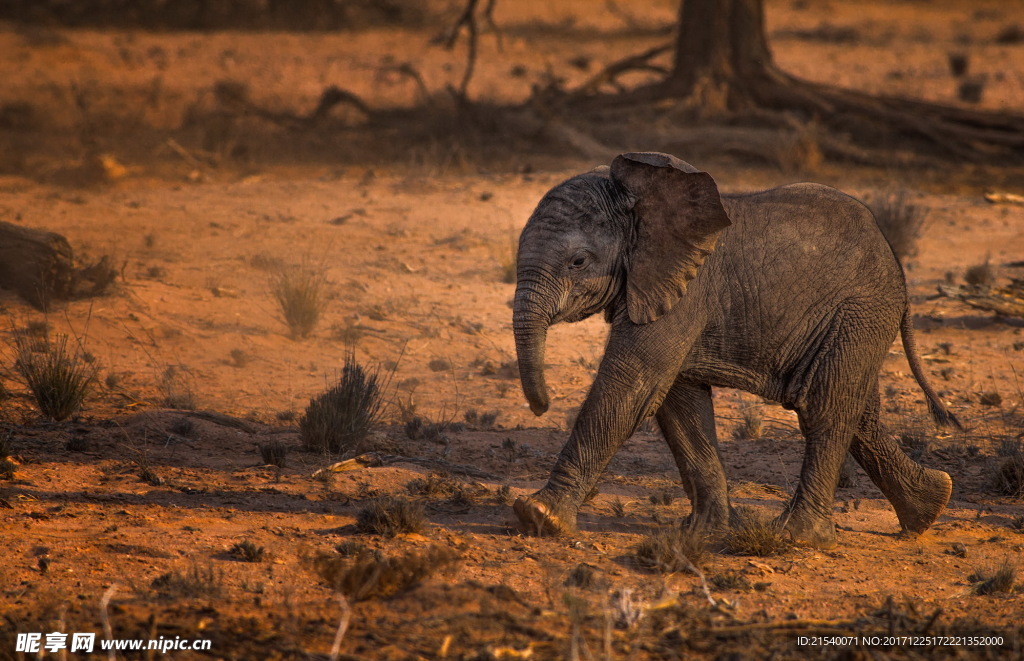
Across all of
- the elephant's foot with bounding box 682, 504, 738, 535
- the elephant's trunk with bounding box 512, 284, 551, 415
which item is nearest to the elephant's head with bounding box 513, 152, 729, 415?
the elephant's trunk with bounding box 512, 284, 551, 415

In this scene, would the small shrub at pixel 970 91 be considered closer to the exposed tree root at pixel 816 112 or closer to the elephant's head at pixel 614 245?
the exposed tree root at pixel 816 112

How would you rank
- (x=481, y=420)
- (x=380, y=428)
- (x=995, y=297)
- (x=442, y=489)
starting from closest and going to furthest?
(x=442, y=489) < (x=380, y=428) < (x=481, y=420) < (x=995, y=297)

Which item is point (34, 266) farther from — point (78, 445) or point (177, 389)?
point (78, 445)

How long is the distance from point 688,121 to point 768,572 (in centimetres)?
1242

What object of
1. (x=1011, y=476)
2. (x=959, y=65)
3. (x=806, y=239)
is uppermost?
(x=959, y=65)

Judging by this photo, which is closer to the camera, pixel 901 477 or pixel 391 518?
pixel 391 518

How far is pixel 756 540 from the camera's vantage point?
552cm

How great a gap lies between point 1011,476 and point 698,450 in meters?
2.54

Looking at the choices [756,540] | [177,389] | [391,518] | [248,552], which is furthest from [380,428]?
[756,540]

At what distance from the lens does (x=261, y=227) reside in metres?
11.9

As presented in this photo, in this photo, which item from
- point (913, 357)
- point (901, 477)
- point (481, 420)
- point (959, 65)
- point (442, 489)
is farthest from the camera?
point (959, 65)

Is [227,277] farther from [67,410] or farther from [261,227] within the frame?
[67,410]

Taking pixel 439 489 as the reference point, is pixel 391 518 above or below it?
above

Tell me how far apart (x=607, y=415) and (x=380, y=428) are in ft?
9.26
